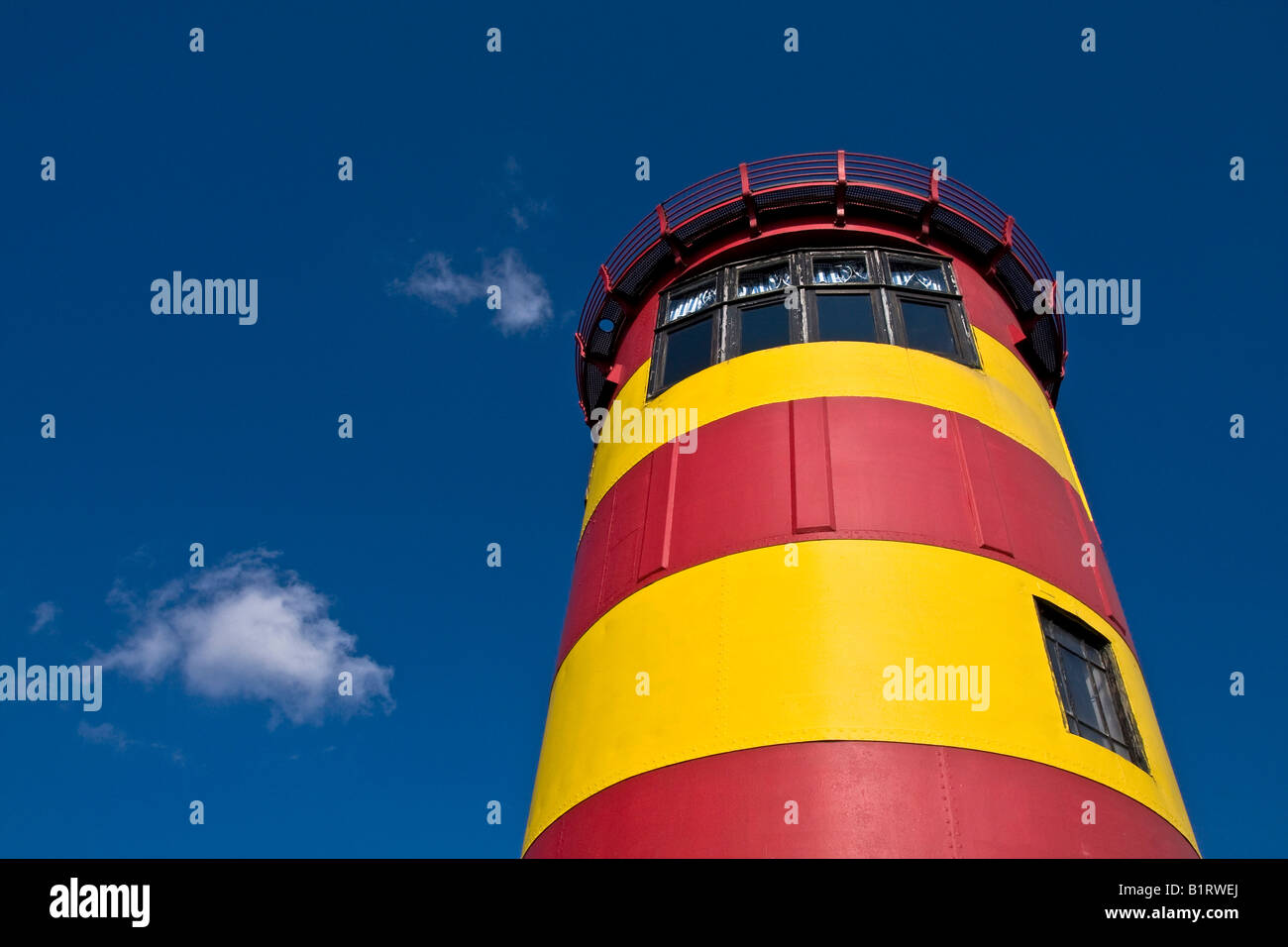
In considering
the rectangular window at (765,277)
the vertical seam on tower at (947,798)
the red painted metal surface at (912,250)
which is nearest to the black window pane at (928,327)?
the red painted metal surface at (912,250)

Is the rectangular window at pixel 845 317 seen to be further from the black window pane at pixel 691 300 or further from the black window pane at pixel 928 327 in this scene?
the black window pane at pixel 691 300

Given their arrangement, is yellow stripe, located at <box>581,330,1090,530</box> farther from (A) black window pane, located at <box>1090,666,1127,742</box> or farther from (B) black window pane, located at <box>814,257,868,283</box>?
(A) black window pane, located at <box>1090,666,1127,742</box>

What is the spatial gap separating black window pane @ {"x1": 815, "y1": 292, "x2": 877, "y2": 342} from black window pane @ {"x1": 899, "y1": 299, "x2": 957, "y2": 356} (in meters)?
0.55

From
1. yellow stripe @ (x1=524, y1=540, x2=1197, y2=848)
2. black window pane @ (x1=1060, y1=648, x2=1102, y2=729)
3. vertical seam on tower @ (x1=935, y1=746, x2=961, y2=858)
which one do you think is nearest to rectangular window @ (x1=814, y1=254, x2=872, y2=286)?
yellow stripe @ (x1=524, y1=540, x2=1197, y2=848)

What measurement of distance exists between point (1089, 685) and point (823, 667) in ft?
11.0

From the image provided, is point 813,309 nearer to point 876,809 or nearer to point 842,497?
point 842,497

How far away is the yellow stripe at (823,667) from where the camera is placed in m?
9.23

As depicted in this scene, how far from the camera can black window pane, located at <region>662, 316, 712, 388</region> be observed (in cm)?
1452

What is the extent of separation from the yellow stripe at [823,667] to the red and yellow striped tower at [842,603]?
27 mm

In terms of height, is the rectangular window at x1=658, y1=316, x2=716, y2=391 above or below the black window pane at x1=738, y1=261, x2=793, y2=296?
below
